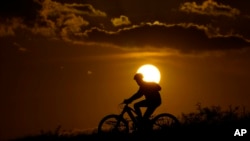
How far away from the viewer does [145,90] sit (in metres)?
20.5

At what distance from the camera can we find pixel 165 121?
20969 millimetres

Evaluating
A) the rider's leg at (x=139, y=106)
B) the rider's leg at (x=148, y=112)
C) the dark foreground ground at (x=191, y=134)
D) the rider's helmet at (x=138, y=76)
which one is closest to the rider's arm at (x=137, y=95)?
the rider's leg at (x=139, y=106)

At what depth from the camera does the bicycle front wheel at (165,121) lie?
20797mm

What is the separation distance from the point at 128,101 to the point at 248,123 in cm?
382

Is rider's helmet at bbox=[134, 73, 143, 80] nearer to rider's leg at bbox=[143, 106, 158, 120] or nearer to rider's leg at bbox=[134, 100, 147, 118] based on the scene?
rider's leg at bbox=[134, 100, 147, 118]

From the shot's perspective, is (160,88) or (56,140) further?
(56,140)

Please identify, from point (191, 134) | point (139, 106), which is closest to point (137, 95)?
point (139, 106)

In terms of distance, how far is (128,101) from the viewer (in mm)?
20891

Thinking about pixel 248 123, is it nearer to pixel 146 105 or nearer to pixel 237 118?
pixel 237 118

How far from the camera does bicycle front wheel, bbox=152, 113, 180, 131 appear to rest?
68.2 feet

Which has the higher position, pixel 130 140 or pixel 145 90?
pixel 145 90

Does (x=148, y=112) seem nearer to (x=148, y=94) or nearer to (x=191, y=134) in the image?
(x=148, y=94)

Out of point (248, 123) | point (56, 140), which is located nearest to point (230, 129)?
point (248, 123)

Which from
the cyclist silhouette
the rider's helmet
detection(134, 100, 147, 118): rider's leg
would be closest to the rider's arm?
the cyclist silhouette
